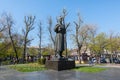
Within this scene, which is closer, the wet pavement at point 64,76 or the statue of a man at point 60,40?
the wet pavement at point 64,76

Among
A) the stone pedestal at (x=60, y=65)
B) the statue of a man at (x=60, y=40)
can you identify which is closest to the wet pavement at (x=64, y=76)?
the stone pedestal at (x=60, y=65)

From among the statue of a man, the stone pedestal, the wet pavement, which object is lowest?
the wet pavement

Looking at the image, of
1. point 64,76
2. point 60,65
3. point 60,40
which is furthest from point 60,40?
point 64,76

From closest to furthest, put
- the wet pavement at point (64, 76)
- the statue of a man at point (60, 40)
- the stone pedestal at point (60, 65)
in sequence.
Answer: the wet pavement at point (64, 76) → the stone pedestal at point (60, 65) → the statue of a man at point (60, 40)

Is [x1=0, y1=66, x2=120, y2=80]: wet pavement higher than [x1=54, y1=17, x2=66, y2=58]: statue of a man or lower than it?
lower

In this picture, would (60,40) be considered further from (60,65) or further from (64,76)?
(64,76)

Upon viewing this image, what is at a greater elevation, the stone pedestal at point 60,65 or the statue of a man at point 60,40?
the statue of a man at point 60,40

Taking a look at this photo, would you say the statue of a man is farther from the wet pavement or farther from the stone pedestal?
the wet pavement

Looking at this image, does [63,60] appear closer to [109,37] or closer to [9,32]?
[9,32]

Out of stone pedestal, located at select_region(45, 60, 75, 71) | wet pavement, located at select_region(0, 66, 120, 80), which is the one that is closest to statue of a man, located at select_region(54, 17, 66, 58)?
stone pedestal, located at select_region(45, 60, 75, 71)

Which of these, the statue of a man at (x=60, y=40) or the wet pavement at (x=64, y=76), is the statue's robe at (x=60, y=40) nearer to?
the statue of a man at (x=60, y=40)

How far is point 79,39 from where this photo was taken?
5166cm

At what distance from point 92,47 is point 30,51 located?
38852 millimetres

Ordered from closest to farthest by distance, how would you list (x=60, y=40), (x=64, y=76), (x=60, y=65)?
(x=64, y=76) < (x=60, y=65) < (x=60, y=40)
